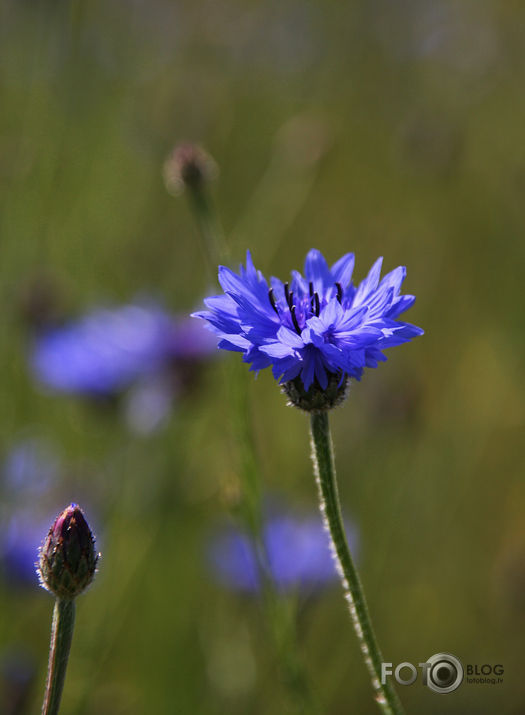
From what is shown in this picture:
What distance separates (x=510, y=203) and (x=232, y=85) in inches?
70.0

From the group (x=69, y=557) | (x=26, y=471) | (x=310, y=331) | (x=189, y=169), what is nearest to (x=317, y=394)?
(x=310, y=331)

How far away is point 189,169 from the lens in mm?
1327

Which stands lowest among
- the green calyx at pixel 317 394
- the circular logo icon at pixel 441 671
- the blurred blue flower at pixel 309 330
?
the circular logo icon at pixel 441 671

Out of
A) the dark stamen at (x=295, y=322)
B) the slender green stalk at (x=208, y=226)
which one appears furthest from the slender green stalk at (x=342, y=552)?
the slender green stalk at (x=208, y=226)

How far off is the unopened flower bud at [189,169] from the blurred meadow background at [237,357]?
0.31 metres

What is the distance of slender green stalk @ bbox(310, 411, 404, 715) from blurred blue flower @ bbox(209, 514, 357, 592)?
934mm

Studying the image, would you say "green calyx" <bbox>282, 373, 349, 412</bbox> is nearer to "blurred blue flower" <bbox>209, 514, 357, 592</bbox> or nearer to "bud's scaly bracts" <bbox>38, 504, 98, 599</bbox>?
"bud's scaly bracts" <bbox>38, 504, 98, 599</bbox>

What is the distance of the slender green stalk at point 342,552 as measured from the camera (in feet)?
2.50

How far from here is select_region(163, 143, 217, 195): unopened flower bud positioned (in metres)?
1.32

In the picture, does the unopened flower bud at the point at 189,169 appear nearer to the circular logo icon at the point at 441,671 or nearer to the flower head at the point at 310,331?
the flower head at the point at 310,331

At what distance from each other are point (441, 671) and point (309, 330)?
0.61m

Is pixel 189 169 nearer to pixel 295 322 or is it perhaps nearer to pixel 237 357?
pixel 237 357

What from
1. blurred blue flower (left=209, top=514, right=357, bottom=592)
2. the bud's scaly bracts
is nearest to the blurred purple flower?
blurred blue flower (left=209, top=514, right=357, bottom=592)

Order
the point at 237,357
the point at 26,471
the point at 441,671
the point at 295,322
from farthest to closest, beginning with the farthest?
the point at 26,471 → the point at 237,357 → the point at 441,671 → the point at 295,322
